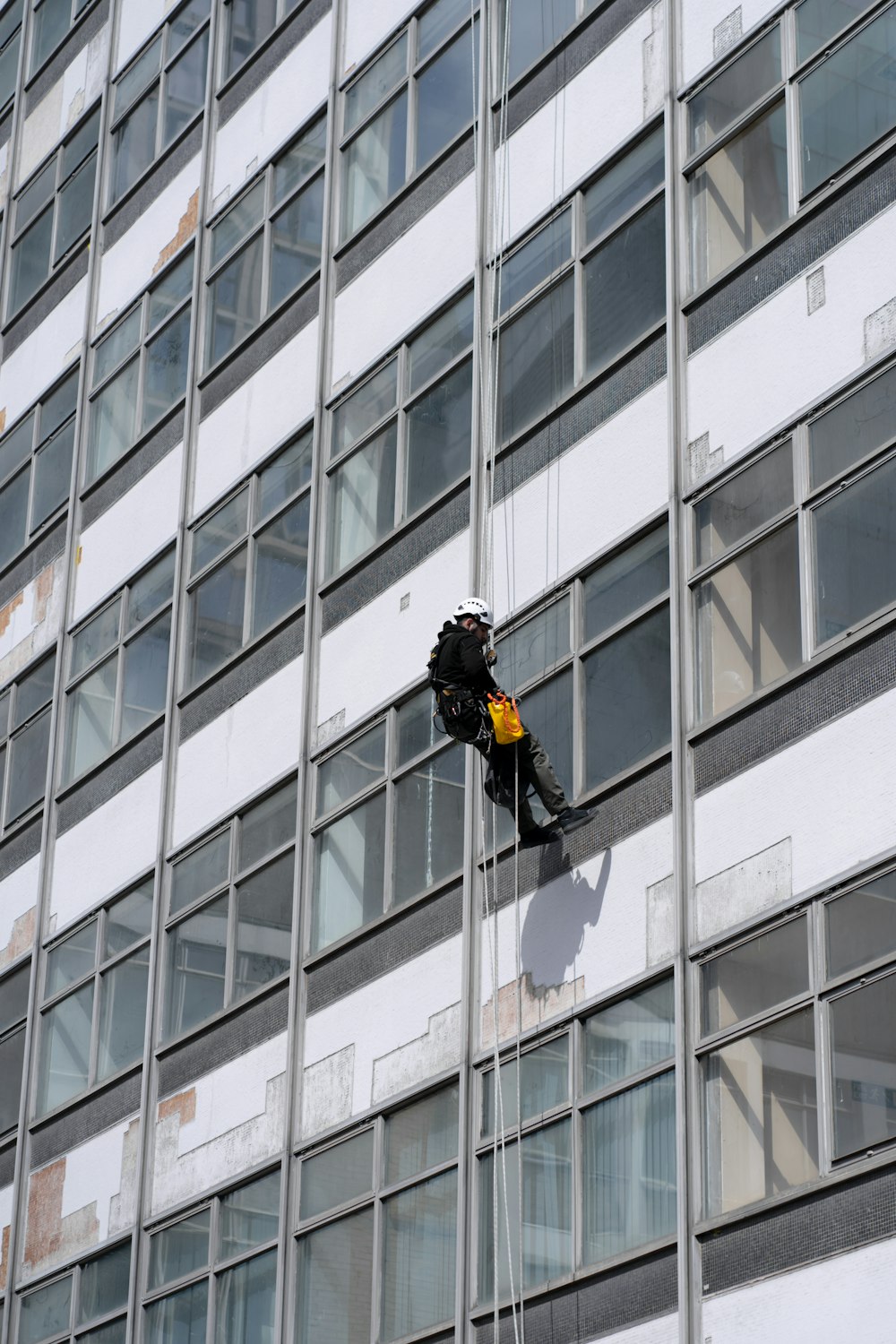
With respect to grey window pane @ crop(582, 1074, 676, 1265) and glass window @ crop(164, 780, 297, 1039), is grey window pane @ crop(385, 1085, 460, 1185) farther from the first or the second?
glass window @ crop(164, 780, 297, 1039)

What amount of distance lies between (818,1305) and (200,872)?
34.6 ft

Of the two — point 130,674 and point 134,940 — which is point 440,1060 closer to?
point 134,940

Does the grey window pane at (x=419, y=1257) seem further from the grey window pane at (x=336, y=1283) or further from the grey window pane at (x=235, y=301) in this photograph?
the grey window pane at (x=235, y=301)

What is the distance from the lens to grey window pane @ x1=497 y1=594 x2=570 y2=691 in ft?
63.2

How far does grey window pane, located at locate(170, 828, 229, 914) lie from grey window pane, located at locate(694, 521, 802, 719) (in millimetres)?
7266

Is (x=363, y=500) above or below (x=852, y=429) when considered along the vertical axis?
above

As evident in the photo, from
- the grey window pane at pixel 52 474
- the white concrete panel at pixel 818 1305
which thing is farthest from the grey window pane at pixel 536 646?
the grey window pane at pixel 52 474

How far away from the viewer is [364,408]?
23.3 m

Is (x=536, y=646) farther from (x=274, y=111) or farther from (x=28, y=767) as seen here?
(x=28, y=767)

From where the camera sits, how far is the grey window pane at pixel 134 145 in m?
29.8

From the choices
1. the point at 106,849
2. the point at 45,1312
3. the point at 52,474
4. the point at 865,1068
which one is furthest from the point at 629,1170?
the point at 52,474

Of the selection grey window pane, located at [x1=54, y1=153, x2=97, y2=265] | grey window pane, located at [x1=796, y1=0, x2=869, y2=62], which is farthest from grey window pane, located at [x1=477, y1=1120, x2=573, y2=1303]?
grey window pane, located at [x1=54, y1=153, x2=97, y2=265]

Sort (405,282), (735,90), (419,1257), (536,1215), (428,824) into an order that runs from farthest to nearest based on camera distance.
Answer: (405,282) < (428,824) < (735,90) < (419,1257) < (536,1215)

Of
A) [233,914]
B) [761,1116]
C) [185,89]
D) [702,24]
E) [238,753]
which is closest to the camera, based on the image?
[761,1116]
